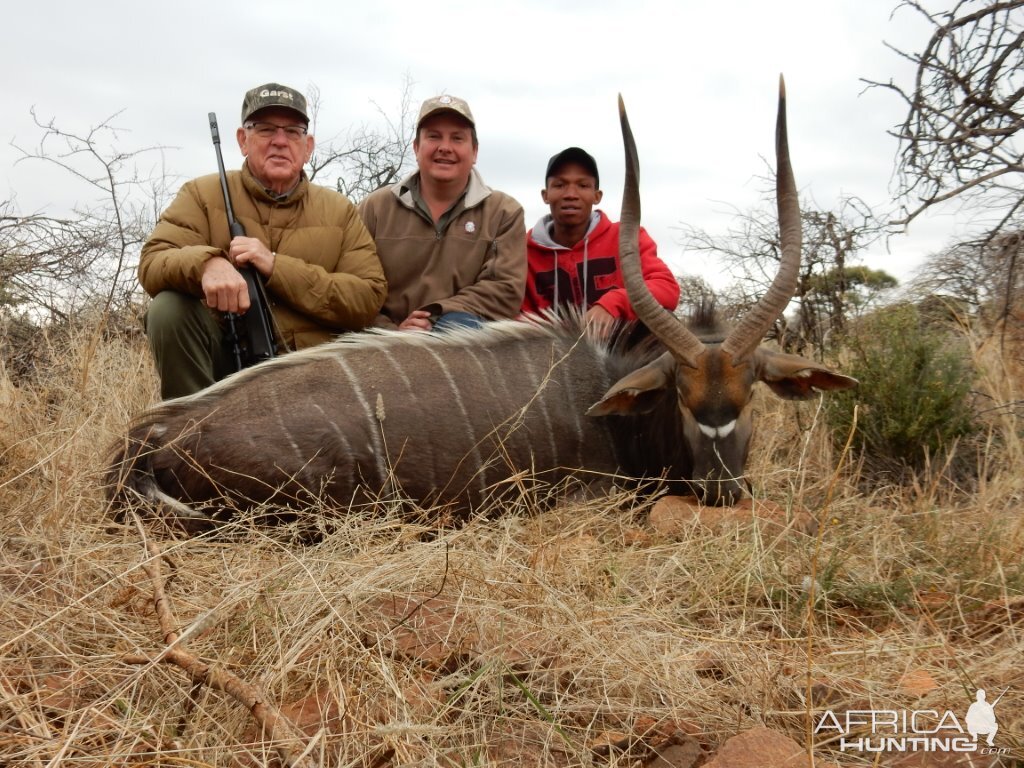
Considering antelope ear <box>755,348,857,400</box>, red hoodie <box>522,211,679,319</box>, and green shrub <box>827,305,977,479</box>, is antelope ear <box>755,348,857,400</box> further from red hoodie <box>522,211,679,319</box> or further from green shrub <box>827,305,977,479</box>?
red hoodie <box>522,211,679,319</box>

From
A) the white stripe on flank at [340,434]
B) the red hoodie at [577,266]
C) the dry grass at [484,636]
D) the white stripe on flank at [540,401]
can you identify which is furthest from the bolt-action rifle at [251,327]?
the red hoodie at [577,266]

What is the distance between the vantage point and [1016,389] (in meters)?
3.88

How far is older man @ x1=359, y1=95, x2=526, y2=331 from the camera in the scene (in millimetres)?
3889

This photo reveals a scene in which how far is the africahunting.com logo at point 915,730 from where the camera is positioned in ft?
4.72

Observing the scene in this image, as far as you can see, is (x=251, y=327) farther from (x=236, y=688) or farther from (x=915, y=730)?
(x=915, y=730)

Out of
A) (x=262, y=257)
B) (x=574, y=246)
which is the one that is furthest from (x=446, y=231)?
(x=262, y=257)

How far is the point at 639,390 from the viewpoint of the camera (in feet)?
9.98

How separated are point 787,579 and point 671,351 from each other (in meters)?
1.08

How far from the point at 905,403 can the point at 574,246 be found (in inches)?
64.3

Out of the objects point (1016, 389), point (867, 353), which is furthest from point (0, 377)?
point (1016, 389)

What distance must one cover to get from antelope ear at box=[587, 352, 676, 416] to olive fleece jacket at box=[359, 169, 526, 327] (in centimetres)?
92

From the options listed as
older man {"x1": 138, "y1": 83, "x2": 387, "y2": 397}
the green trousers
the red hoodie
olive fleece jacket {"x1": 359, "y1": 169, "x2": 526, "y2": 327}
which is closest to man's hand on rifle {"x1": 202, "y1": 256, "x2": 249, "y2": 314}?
older man {"x1": 138, "y1": 83, "x2": 387, "y2": 397}

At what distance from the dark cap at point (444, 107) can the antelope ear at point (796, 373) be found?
5.61 feet

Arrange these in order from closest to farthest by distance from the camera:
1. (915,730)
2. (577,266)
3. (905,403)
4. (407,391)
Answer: (915,730) < (407,391) < (905,403) < (577,266)
